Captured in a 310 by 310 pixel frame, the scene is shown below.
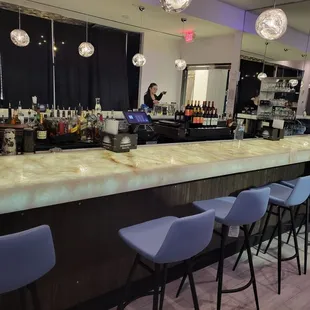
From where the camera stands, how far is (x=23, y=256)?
1007 millimetres

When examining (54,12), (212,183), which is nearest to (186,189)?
(212,183)

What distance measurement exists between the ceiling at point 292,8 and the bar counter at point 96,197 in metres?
3.50

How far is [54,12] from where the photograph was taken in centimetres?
568

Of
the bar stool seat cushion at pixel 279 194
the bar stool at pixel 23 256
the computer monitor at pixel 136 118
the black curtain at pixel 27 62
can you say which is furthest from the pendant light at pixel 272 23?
the black curtain at pixel 27 62

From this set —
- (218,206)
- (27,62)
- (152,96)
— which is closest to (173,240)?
(218,206)

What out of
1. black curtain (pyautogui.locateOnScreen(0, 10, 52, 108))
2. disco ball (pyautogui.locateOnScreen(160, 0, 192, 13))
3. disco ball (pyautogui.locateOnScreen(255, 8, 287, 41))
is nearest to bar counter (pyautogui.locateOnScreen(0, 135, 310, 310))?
disco ball (pyautogui.locateOnScreen(160, 0, 192, 13))

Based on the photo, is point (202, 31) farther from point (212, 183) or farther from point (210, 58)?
point (212, 183)

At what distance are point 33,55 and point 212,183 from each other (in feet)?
17.4

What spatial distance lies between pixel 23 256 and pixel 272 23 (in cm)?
275

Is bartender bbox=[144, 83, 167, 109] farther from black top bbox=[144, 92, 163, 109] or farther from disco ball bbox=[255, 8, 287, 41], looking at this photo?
disco ball bbox=[255, 8, 287, 41]

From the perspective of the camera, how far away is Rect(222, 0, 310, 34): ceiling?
466 centimetres

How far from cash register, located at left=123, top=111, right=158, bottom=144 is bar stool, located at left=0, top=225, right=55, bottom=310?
117cm

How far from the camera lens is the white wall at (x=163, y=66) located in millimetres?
6543

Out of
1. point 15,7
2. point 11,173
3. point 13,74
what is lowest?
point 11,173
